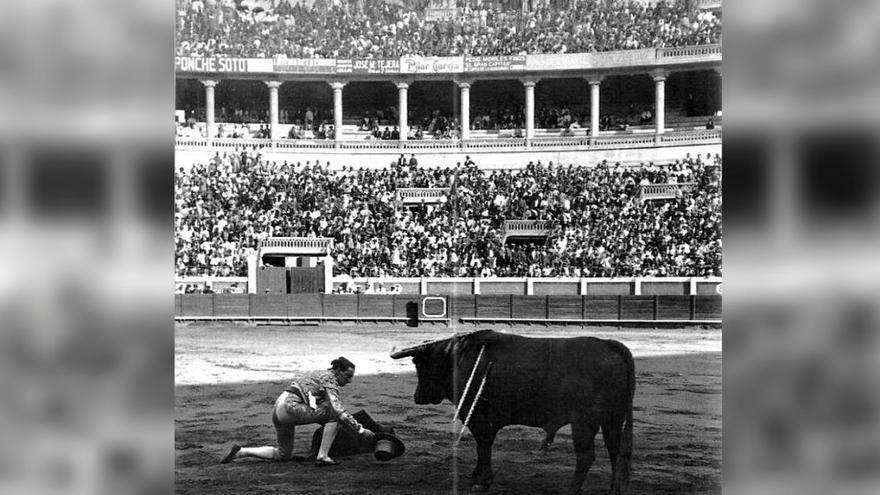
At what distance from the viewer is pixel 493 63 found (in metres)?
7.38

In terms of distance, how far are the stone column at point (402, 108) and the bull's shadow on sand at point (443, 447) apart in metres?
1.85

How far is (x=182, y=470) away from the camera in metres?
7.34

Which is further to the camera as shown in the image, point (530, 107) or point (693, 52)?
point (530, 107)

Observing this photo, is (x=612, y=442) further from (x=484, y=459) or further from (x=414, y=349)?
(x=414, y=349)

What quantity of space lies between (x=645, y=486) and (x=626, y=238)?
5.97 feet

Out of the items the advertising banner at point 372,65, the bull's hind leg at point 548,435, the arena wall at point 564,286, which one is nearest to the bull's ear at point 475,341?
the arena wall at point 564,286

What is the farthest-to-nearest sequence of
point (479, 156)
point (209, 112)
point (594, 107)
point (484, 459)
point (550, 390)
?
point (209, 112) < point (594, 107) < point (479, 156) < point (484, 459) < point (550, 390)

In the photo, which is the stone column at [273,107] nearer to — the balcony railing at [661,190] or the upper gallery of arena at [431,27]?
the upper gallery of arena at [431,27]

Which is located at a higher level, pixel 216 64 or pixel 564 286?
pixel 216 64

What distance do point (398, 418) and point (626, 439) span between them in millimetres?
1675

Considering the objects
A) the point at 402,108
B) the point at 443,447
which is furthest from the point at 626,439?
the point at 402,108
